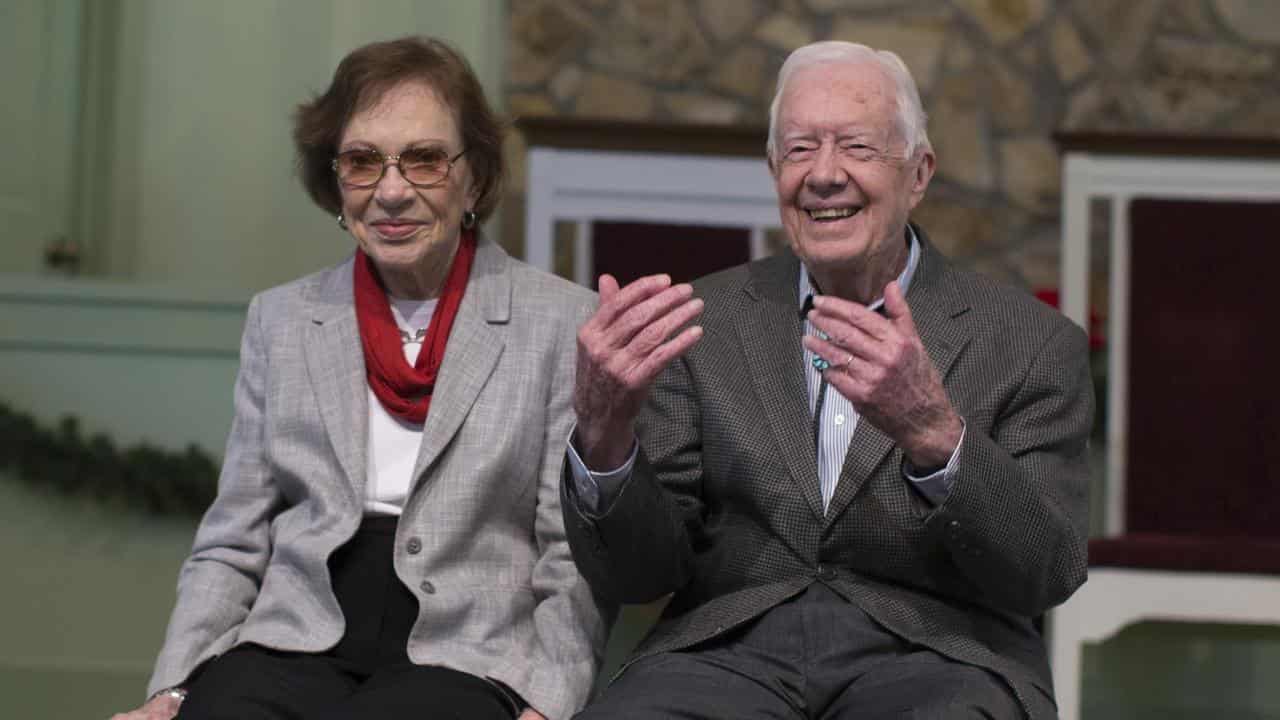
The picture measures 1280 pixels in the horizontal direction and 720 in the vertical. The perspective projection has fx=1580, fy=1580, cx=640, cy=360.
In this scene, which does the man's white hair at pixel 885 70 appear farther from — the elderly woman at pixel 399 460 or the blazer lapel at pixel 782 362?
the elderly woman at pixel 399 460

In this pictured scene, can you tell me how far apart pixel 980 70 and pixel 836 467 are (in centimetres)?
404

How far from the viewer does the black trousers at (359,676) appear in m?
2.00

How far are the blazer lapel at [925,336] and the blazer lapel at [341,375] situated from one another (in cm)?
67

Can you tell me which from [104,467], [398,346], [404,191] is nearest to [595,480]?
[398,346]

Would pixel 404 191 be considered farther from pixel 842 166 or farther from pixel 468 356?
pixel 842 166

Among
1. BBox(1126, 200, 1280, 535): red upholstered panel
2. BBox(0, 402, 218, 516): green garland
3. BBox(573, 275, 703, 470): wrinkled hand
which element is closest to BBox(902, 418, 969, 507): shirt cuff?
BBox(573, 275, 703, 470): wrinkled hand

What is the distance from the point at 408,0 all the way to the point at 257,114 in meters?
0.57

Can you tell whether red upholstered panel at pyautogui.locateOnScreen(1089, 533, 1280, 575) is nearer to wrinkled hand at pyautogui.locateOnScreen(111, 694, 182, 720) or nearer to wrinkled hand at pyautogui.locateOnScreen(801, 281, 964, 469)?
wrinkled hand at pyautogui.locateOnScreen(801, 281, 964, 469)

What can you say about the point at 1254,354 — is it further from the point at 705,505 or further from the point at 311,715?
the point at 311,715

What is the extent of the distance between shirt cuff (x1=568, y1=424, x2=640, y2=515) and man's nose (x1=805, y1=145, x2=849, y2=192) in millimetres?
429

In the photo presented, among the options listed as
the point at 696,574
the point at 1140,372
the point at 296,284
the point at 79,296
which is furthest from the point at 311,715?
the point at 1140,372

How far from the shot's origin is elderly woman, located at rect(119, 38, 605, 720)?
214 centimetres

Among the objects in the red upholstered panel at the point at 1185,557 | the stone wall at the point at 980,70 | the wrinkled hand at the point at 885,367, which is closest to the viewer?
the wrinkled hand at the point at 885,367

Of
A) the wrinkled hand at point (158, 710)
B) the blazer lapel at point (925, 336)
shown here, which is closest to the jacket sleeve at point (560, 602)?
the blazer lapel at point (925, 336)
